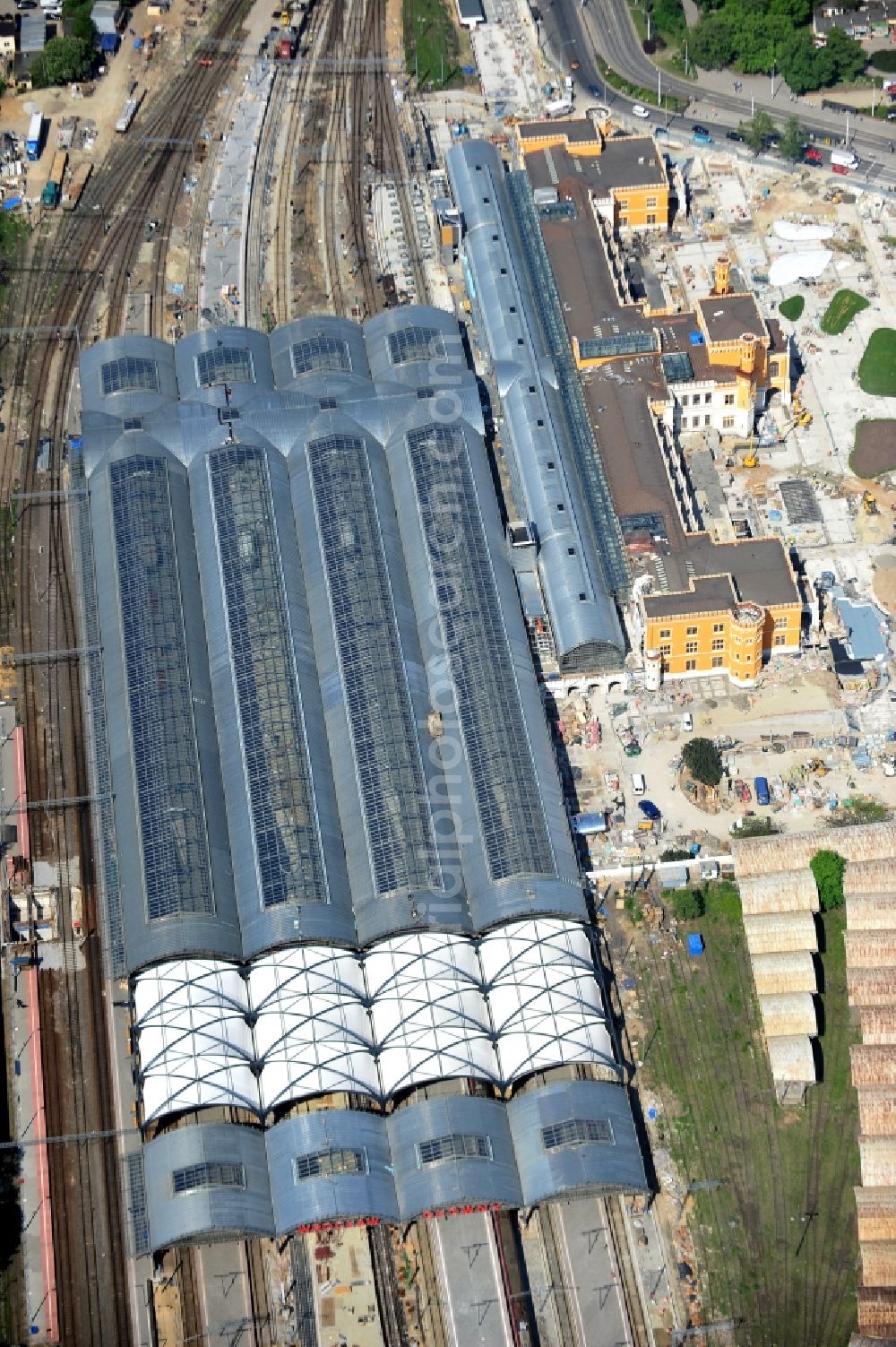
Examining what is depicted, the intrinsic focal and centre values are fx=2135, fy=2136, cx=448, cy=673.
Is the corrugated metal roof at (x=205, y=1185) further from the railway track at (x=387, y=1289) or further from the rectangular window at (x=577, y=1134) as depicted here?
the rectangular window at (x=577, y=1134)

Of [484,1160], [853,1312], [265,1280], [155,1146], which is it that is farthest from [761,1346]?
[155,1146]

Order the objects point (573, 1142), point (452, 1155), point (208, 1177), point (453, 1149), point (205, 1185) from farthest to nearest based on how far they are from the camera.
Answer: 1. point (573, 1142)
2. point (453, 1149)
3. point (452, 1155)
4. point (208, 1177)
5. point (205, 1185)

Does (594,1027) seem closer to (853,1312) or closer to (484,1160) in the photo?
(484,1160)

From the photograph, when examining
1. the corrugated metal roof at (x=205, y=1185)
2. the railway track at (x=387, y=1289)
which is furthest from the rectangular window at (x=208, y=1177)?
the railway track at (x=387, y=1289)

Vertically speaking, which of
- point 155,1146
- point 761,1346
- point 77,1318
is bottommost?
point 761,1346

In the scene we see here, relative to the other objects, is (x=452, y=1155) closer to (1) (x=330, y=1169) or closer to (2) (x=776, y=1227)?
(1) (x=330, y=1169)

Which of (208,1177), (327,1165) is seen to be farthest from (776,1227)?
(208,1177)
